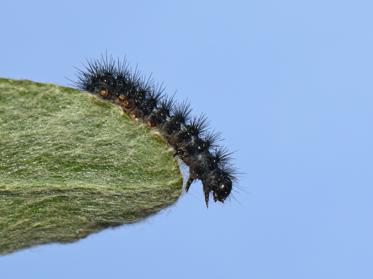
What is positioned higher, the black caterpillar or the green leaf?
the black caterpillar

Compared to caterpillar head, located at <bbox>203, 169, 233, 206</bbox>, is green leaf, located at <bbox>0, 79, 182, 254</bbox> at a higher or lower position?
lower

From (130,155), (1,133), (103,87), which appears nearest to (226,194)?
(103,87)

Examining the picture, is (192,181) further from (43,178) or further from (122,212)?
(43,178)

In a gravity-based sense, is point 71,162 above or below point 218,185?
below

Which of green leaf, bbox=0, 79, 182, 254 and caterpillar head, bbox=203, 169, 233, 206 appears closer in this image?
green leaf, bbox=0, 79, 182, 254

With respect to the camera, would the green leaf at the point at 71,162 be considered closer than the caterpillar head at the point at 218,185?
Yes

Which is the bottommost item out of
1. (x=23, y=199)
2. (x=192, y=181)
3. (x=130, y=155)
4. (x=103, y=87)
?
(x=23, y=199)

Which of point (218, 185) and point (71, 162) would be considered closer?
point (71, 162)

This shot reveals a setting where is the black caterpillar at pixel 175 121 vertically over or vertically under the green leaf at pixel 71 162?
over
